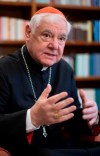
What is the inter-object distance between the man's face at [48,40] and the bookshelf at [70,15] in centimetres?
137

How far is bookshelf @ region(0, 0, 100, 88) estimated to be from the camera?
2990 millimetres

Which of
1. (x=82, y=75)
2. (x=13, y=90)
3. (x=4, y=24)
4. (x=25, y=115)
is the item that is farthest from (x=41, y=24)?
(x=82, y=75)

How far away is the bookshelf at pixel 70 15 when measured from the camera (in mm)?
2990

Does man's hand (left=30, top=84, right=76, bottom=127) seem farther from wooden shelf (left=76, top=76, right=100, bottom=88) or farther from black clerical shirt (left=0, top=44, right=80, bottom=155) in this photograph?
wooden shelf (left=76, top=76, right=100, bottom=88)

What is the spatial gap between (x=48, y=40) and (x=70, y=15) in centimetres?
189

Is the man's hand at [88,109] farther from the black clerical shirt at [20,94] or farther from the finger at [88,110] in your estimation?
the black clerical shirt at [20,94]

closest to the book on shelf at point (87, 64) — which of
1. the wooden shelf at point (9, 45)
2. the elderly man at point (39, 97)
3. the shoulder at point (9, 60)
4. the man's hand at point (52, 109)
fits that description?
the wooden shelf at point (9, 45)

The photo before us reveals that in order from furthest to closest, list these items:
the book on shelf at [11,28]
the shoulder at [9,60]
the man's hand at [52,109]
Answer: the book on shelf at [11,28]
the shoulder at [9,60]
the man's hand at [52,109]

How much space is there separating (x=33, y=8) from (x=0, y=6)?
35 cm

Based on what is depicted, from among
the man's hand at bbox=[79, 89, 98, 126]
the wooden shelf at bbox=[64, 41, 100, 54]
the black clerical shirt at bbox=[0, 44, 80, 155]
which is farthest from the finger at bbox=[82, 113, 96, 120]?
the wooden shelf at bbox=[64, 41, 100, 54]

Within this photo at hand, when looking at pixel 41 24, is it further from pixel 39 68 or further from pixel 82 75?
pixel 82 75

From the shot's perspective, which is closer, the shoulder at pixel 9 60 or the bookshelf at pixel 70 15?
the shoulder at pixel 9 60

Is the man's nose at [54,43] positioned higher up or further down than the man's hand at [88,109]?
higher up

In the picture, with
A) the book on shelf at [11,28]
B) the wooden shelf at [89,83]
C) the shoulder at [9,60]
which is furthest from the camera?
the wooden shelf at [89,83]
